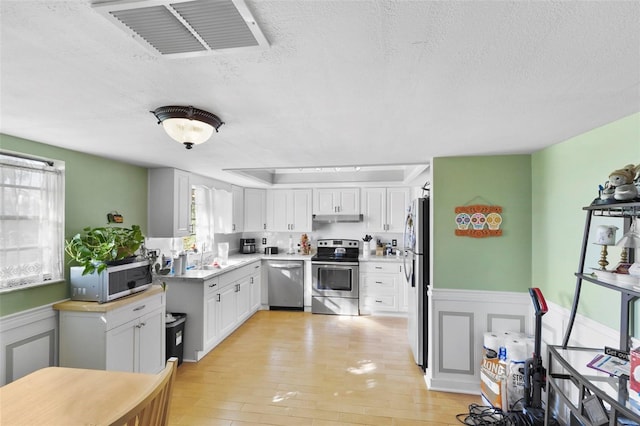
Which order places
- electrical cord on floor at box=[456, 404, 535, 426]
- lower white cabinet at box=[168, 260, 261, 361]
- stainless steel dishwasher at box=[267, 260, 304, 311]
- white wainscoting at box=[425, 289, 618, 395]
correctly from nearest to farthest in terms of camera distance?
electrical cord on floor at box=[456, 404, 535, 426] → white wainscoting at box=[425, 289, 618, 395] → lower white cabinet at box=[168, 260, 261, 361] → stainless steel dishwasher at box=[267, 260, 304, 311]

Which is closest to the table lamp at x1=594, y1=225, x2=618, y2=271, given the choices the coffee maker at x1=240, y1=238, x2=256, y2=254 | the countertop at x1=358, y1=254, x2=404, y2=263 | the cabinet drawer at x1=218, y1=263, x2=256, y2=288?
the countertop at x1=358, y1=254, x2=404, y2=263

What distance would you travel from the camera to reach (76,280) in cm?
248

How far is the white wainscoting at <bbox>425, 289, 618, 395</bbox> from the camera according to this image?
2742mm

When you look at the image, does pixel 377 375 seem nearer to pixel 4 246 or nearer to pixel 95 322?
pixel 95 322

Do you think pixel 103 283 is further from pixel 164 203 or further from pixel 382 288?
pixel 382 288

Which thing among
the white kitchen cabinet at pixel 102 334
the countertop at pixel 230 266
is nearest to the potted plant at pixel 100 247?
the white kitchen cabinet at pixel 102 334

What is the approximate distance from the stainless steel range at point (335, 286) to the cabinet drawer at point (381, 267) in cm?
14

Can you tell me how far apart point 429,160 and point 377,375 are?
229 cm

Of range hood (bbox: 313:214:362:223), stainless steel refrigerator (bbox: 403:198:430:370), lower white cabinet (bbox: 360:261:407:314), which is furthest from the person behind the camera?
range hood (bbox: 313:214:362:223)

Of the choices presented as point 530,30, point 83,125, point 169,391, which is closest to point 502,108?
point 530,30

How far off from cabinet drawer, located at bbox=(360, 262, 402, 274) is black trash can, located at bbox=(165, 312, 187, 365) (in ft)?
9.20

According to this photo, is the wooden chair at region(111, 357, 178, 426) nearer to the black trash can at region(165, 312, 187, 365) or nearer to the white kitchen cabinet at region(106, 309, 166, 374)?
the white kitchen cabinet at region(106, 309, 166, 374)

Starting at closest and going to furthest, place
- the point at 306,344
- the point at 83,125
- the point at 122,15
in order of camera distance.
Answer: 1. the point at 122,15
2. the point at 83,125
3. the point at 306,344

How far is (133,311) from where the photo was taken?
8.61 feet
